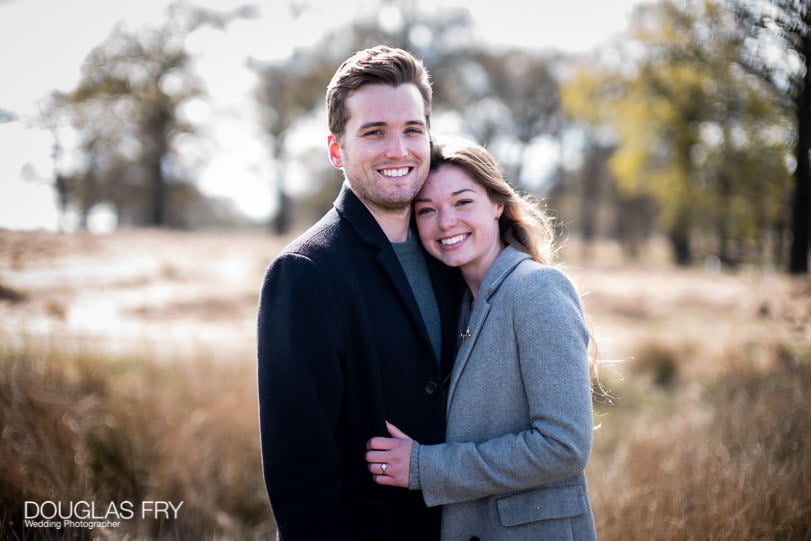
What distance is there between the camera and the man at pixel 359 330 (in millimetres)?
1945

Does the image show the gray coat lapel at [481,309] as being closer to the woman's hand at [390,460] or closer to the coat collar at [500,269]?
the coat collar at [500,269]

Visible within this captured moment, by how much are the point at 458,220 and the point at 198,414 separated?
3.89m

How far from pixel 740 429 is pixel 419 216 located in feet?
12.1

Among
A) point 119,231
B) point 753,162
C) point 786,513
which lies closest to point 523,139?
point 753,162

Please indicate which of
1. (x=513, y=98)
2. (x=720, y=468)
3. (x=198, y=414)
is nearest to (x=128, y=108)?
(x=198, y=414)

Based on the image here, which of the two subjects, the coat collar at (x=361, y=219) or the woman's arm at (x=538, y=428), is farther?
the coat collar at (x=361, y=219)

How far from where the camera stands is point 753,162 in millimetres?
8281

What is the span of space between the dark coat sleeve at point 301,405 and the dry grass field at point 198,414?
4.46 ft

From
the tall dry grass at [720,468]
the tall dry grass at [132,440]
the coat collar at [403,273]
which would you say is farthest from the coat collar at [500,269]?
the tall dry grass at [132,440]

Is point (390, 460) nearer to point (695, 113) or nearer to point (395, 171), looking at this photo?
point (395, 171)

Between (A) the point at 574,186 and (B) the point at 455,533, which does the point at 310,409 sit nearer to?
(B) the point at 455,533

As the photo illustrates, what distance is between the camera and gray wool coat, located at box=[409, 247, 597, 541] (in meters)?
1.96

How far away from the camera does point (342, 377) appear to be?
2051 millimetres

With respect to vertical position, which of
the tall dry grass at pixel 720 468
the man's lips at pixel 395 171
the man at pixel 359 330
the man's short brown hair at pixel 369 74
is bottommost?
the tall dry grass at pixel 720 468
